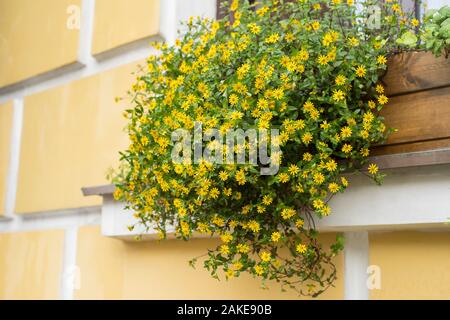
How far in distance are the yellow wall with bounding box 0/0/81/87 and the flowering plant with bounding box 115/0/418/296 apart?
1163 mm

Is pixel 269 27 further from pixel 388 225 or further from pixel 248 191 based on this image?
pixel 388 225

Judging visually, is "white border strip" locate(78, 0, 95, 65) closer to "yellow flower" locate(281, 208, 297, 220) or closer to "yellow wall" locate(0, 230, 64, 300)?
"yellow wall" locate(0, 230, 64, 300)

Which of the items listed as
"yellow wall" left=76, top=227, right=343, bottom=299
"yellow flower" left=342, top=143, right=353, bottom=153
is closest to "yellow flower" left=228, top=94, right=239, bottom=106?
"yellow flower" left=342, top=143, right=353, bottom=153

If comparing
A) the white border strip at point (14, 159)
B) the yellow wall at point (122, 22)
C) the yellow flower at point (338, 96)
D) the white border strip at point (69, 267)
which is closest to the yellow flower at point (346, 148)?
the yellow flower at point (338, 96)

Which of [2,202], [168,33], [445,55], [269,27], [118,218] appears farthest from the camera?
[2,202]

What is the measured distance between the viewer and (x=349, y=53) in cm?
167

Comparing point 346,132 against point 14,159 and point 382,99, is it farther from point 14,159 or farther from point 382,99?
point 14,159

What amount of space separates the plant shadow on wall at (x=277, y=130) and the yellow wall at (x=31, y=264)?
3.38 feet

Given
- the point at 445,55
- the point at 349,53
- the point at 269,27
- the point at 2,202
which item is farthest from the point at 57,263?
the point at 445,55

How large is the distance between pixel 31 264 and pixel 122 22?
1047 millimetres

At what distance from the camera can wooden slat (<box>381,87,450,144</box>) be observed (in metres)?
1.61

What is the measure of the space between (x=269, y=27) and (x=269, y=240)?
576 mm

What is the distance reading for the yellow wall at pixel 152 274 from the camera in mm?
2064

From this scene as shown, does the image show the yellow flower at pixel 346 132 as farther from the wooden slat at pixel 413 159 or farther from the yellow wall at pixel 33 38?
the yellow wall at pixel 33 38
